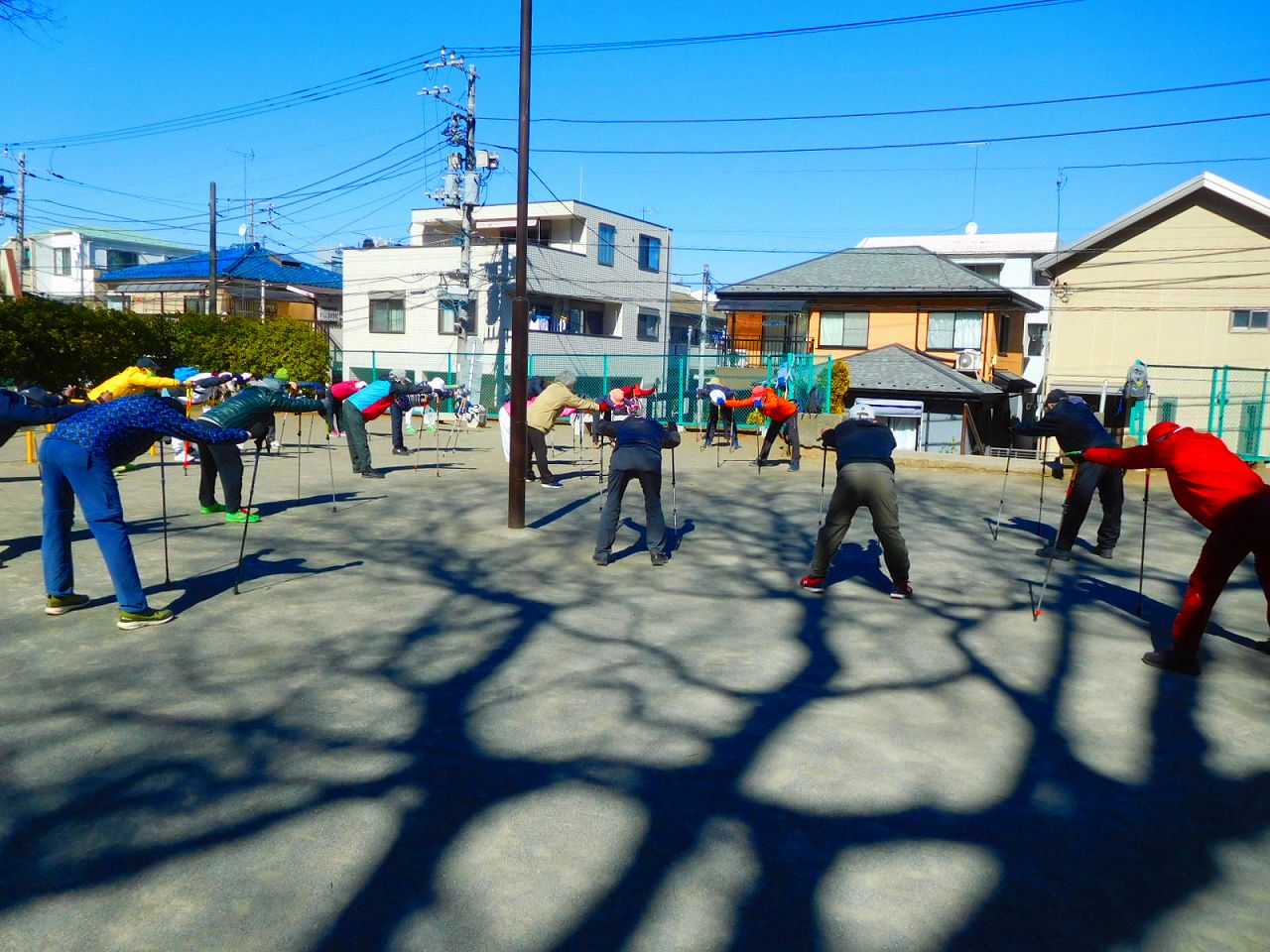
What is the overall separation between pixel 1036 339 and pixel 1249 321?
642 inches

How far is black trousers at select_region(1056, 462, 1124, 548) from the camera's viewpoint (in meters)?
9.55

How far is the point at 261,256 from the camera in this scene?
159 ft

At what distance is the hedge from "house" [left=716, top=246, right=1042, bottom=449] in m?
14.8

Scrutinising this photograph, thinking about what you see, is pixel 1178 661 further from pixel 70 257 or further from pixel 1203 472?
pixel 70 257

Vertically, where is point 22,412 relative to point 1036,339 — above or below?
below

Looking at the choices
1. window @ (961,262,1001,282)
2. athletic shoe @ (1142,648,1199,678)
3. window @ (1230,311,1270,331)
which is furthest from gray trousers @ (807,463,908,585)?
window @ (961,262,1001,282)

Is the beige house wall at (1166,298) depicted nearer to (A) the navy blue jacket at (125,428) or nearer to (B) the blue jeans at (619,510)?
(B) the blue jeans at (619,510)

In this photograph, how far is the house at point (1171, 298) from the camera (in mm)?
27328

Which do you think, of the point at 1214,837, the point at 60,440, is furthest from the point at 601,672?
the point at 60,440

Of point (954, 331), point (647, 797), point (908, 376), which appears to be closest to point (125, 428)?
point (647, 797)

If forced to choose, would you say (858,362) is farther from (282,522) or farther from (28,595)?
(28,595)

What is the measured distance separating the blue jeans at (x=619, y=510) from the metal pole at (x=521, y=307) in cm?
182

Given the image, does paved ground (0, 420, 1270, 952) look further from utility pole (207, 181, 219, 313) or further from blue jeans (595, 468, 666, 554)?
utility pole (207, 181, 219, 313)

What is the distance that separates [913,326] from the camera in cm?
3017
